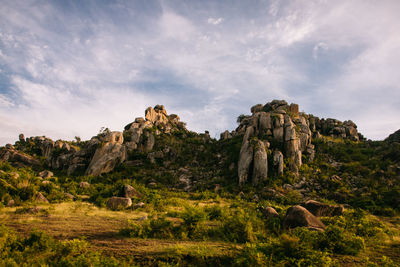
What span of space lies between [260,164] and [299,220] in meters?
21.0

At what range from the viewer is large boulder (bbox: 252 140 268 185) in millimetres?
32875

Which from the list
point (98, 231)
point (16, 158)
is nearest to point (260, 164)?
point (98, 231)

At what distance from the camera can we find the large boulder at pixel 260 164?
1294 inches

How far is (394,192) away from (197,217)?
95.5 ft

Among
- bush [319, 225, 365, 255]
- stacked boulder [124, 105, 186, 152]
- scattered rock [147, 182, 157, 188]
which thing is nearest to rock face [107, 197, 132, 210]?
scattered rock [147, 182, 157, 188]

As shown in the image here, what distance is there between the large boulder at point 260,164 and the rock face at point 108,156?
30.0 m

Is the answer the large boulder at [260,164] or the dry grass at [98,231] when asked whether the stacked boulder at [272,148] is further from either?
the dry grass at [98,231]

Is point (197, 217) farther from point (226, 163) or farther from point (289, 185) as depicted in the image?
point (226, 163)

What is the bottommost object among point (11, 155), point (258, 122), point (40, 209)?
point (40, 209)

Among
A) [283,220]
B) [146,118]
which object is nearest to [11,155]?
[146,118]

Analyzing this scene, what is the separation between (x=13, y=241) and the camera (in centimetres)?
948

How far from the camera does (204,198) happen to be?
2914 cm

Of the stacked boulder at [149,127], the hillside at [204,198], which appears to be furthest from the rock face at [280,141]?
the stacked boulder at [149,127]

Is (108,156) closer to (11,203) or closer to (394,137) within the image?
(11,203)
